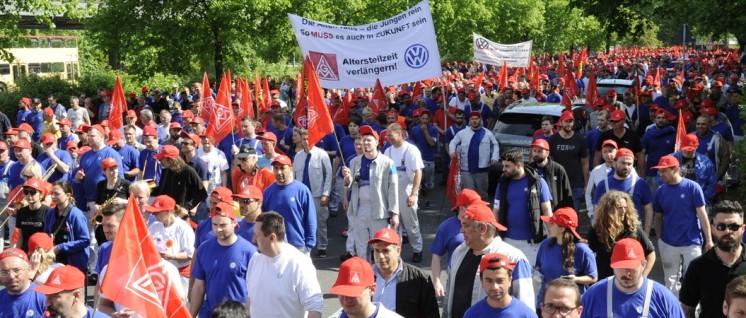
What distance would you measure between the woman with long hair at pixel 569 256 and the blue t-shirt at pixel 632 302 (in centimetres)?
79

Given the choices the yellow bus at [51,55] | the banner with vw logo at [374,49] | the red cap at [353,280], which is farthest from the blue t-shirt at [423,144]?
the yellow bus at [51,55]

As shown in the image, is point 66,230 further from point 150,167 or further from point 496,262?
point 496,262

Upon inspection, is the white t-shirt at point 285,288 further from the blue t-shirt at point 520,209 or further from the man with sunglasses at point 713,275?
the blue t-shirt at point 520,209

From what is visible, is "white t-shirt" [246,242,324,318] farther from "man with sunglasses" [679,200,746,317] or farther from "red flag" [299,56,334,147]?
"red flag" [299,56,334,147]

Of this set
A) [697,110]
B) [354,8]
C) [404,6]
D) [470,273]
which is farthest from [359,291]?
[404,6]

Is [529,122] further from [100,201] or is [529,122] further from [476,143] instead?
[100,201]

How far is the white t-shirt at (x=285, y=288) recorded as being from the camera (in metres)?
6.52

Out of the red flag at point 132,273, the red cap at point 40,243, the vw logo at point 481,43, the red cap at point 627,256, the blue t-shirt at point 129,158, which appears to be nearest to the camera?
the red flag at point 132,273

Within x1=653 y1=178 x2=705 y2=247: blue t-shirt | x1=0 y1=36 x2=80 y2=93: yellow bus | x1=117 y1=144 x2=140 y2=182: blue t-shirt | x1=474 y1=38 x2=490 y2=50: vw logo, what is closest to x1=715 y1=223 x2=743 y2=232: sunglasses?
x1=653 y1=178 x2=705 y2=247: blue t-shirt

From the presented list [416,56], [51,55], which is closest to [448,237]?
[416,56]

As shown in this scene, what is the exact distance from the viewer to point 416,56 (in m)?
14.2

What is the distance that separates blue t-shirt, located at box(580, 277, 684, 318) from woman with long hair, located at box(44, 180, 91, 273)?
4.81m

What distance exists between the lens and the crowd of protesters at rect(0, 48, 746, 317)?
5969 millimetres

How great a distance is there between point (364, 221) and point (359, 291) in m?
5.57
